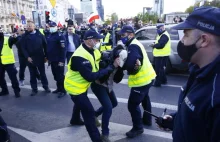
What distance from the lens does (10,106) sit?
550 cm

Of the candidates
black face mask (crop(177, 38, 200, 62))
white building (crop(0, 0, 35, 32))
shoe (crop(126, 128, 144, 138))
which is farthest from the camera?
white building (crop(0, 0, 35, 32))

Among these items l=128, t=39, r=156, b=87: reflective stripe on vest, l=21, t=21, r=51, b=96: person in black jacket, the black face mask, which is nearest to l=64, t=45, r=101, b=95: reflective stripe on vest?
l=128, t=39, r=156, b=87: reflective stripe on vest

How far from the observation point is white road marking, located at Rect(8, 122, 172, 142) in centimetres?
374

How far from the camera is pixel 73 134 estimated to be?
12.8 feet

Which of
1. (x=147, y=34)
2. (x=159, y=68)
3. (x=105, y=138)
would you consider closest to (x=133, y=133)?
(x=105, y=138)

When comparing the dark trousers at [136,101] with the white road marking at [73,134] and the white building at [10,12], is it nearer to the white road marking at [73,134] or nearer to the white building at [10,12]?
the white road marking at [73,134]

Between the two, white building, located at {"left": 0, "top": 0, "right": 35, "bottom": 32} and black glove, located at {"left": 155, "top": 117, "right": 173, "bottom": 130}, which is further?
white building, located at {"left": 0, "top": 0, "right": 35, "bottom": 32}

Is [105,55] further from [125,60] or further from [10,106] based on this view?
[10,106]

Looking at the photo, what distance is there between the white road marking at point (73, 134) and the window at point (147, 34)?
208 inches

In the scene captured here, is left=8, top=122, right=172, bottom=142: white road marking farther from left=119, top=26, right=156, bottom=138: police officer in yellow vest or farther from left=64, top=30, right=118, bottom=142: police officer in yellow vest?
left=64, top=30, right=118, bottom=142: police officer in yellow vest

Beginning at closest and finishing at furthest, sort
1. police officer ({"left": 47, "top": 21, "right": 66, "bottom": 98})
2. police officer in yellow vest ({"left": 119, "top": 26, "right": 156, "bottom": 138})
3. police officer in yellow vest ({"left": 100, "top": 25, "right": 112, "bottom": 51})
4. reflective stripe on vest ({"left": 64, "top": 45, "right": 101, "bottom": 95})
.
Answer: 1. reflective stripe on vest ({"left": 64, "top": 45, "right": 101, "bottom": 95})
2. police officer in yellow vest ({"left": 119, "top": 26, "right": 156, "bottom": 138})
3. police officer ({"left": 47, "top": 21, "right": 66, "bottom": 98})
4. police officer in yellow vest ({"left": 100, "top": 25, "right": 112, "bottom": 51})

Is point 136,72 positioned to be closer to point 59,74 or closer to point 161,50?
point 161,50

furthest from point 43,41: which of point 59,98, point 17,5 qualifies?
point 17,5

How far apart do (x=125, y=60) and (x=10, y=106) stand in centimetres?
365
